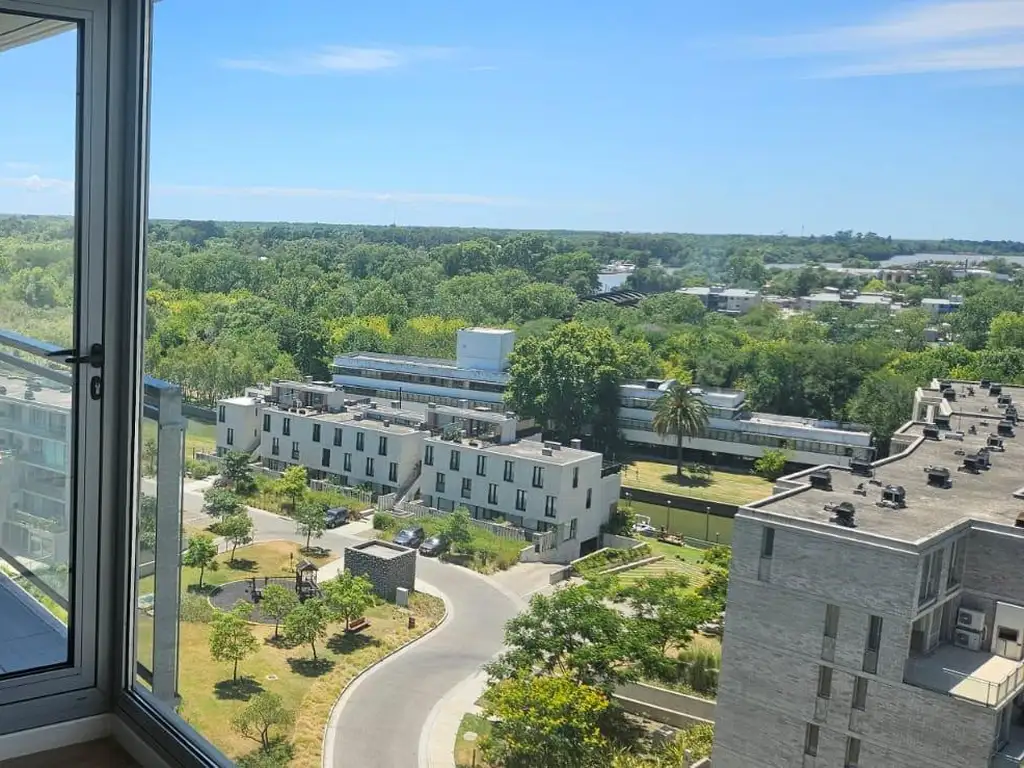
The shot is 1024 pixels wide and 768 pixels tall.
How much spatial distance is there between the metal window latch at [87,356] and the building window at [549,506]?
342 cm

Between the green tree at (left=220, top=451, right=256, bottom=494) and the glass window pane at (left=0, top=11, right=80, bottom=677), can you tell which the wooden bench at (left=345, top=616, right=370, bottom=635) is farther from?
the glass window pane at (left=0, top=11, right=80, bottom=677)

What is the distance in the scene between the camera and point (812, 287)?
3.37 m

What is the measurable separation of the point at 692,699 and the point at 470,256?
4438 millimetres

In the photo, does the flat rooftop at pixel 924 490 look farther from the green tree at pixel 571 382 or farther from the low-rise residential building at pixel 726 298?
the green tree at pixel 571 382

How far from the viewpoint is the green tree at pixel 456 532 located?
5191 millimetres

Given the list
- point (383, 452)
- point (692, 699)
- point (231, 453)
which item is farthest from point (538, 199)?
point (692, 699)

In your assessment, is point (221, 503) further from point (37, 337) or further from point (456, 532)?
point (37, 337)

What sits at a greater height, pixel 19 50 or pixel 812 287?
pixel 19 50

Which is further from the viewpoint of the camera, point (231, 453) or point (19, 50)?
point (231, 453)

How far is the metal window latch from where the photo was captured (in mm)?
1488

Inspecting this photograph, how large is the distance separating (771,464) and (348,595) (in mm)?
2899

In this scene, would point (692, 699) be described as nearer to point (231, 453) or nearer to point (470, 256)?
point (231, 453)

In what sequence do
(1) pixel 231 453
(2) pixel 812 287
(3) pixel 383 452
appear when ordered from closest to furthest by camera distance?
(2) pixel 812 287
(3) pixel 383 452
(1) pixel 231 453

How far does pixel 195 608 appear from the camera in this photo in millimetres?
5336
